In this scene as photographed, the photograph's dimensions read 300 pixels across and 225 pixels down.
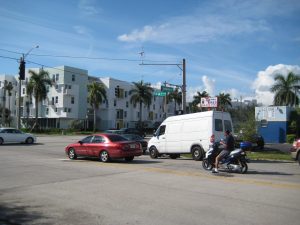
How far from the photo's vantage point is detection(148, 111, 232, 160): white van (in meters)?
19.5

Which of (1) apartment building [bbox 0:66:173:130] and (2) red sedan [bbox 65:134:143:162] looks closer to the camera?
(2) red sedan [bbox 65:134:143:162]

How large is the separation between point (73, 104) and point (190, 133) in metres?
61.1

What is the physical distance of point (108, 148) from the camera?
1803 cm

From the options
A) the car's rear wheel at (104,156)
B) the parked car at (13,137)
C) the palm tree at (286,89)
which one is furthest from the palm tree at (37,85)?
the car's rear wheel at (104,156)

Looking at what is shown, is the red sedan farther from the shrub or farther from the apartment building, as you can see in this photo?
the apartment building

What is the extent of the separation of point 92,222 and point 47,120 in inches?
2979

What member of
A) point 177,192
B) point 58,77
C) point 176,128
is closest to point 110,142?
point 176,128

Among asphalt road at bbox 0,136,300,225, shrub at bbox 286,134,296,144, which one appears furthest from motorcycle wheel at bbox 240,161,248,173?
shrub at bbox 286,134,296,144

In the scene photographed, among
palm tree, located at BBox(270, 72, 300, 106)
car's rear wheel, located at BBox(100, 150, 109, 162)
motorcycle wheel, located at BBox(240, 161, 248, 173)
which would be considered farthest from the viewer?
palm tree, located at BBox(270, 72, 300, 106)

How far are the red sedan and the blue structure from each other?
1020 inches

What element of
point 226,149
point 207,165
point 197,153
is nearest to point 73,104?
point 197,153

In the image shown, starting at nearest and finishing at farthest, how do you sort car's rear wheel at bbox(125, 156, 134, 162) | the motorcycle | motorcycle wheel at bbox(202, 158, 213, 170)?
the motorcycle < motorcycle wheel at bbox(202, 158, 213, 170) < car's rear wheel at bbox(125, 156, 134, 162)

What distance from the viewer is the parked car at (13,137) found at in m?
32.1

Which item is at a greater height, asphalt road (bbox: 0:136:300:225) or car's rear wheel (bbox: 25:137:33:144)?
car's rear wheel (bbox: 25:137:33:144)
